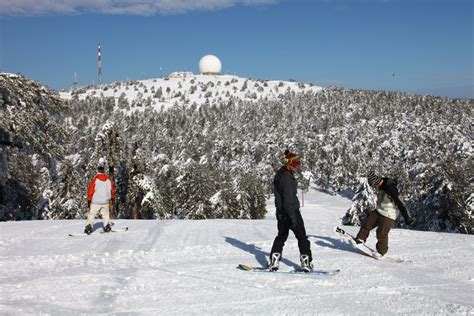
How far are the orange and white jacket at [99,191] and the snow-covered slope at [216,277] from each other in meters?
0.94

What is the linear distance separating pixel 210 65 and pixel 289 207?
592ft

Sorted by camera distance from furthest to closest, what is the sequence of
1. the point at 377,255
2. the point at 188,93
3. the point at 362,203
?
the point at 188,93 < the point at 362,203 < the point at 377,255

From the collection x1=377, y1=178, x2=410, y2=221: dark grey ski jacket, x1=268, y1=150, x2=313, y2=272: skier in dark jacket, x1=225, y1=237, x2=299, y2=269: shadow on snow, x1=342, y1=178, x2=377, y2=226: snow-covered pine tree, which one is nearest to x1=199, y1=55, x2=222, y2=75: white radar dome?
x1=342, y1=178, x2=377, y2=226: snow-covered pine tree

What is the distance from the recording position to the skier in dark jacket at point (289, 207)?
713cm

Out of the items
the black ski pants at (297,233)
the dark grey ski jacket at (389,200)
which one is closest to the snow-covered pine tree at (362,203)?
the dark grey ski jacket at (389,200)

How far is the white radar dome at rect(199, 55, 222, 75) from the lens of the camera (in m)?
176

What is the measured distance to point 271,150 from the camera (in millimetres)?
103000

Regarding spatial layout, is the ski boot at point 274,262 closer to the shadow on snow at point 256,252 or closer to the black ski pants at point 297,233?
the black ski pants at point 297,233

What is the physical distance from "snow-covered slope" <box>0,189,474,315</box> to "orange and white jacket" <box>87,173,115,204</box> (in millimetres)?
938

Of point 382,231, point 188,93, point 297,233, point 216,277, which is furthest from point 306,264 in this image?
point 188,93

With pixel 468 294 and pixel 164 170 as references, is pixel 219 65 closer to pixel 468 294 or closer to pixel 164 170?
pixel 164 170

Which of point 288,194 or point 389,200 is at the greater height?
point 288,194

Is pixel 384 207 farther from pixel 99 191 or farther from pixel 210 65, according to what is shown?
pixel 210 65

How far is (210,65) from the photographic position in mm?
182750
